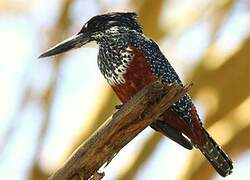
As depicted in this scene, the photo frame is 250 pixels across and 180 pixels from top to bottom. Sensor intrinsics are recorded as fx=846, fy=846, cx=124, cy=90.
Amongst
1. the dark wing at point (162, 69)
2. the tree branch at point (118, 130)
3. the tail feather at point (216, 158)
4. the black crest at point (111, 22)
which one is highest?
the black crest at point (111, 22)

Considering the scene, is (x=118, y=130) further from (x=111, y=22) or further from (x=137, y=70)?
(x=111, y=22)

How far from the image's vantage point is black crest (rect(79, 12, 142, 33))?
418cm

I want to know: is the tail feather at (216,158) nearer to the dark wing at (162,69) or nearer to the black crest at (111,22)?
the dark wing at (162,69)

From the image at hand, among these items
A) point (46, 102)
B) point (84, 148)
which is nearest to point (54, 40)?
point (46, 102)

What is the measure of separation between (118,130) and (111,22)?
2.78ft

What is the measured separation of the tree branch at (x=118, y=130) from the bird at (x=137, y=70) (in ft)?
1.31

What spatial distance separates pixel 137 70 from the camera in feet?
→ 13.0

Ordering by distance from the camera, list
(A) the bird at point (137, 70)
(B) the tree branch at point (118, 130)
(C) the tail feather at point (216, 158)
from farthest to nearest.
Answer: (C) the tail feather at point (216, 158)
(A) the bird at point (137, 70)
(B) the tree branch at point (118, 130)

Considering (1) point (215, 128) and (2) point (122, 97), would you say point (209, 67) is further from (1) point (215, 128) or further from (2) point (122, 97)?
(2) point (122, 97)

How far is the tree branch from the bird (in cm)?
40

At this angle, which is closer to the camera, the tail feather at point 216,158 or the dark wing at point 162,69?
the dark wing at point 162,69

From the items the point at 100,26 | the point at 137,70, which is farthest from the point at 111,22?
the point at 137,70

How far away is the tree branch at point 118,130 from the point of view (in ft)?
11.5

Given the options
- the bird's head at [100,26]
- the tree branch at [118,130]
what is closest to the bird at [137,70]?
the bird's head at [100,26]
